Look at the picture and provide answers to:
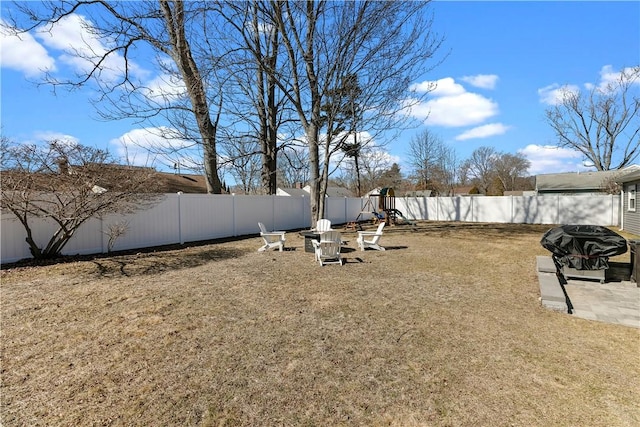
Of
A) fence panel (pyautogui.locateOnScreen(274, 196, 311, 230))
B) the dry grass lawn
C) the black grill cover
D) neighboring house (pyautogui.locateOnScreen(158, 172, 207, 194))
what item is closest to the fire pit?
the black grill cover

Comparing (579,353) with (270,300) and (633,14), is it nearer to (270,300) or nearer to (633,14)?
(270,300)

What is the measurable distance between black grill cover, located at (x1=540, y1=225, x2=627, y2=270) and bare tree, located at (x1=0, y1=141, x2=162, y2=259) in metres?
9.97

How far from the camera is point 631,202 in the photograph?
14461 millimetres

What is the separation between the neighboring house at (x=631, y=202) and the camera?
13.3 metres

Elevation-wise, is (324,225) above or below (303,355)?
above

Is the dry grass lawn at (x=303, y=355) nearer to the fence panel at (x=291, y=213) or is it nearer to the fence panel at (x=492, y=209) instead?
the fence panel at (x=291, y=213)

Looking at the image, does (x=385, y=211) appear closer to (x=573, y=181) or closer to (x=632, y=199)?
(x=632, y=199)

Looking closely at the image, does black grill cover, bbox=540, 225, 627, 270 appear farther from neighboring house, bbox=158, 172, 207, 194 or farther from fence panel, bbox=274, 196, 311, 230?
neighboring house, bbox=158, 172, 207, 194

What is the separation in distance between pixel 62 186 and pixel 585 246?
11372mm

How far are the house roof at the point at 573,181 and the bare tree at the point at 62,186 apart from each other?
32.8 m

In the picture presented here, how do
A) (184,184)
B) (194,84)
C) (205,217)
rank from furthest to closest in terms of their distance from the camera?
(184,184) → (205,217) → (194,84)

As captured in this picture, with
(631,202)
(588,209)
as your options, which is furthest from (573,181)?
(631,202)

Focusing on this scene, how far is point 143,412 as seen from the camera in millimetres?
2398

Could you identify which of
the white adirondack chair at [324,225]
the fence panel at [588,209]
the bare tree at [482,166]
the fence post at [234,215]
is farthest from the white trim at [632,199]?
the bare tree at [482,166]
